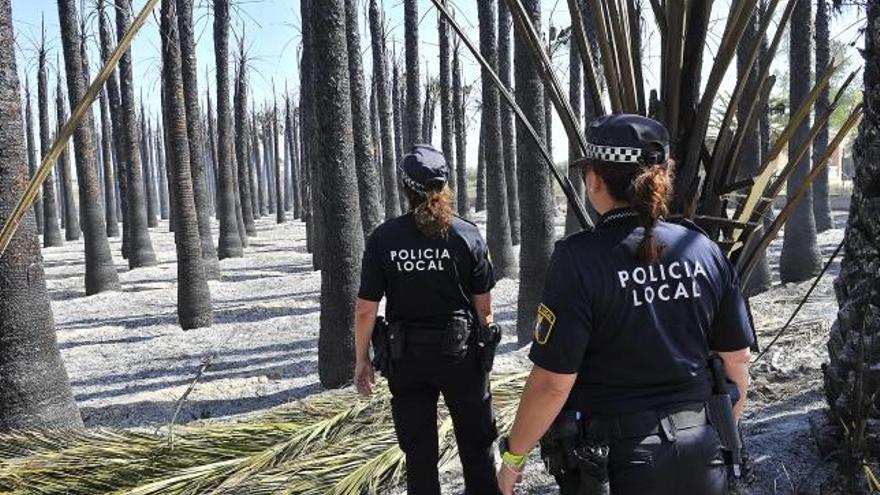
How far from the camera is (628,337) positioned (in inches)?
79.1

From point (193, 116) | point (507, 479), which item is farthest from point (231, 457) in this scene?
point (193, 116)

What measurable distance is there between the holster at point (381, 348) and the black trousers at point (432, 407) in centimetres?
4

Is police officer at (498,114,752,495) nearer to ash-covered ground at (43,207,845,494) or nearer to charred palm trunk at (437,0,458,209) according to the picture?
ash-covered ground at (43,207,845,494)

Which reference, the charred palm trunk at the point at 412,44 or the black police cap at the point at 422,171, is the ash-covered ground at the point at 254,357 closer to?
the black police cap at the point at 422,171

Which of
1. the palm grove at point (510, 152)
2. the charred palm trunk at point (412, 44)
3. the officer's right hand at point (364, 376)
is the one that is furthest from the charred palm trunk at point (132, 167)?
the officer's right hand at point (364, 376)

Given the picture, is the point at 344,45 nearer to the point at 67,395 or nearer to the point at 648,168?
the point at 67,395

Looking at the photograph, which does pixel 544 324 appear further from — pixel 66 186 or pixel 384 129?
pixel 66 186

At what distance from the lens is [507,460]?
2.16 metres

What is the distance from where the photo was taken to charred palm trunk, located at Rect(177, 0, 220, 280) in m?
14.1

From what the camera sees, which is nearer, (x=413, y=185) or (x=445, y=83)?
(x=413, y=185)

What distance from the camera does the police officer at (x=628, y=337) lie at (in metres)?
1.99

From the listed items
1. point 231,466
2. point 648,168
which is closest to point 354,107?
point 231,466

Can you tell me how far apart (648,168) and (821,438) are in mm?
2255

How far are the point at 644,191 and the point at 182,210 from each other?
33.6 ft
